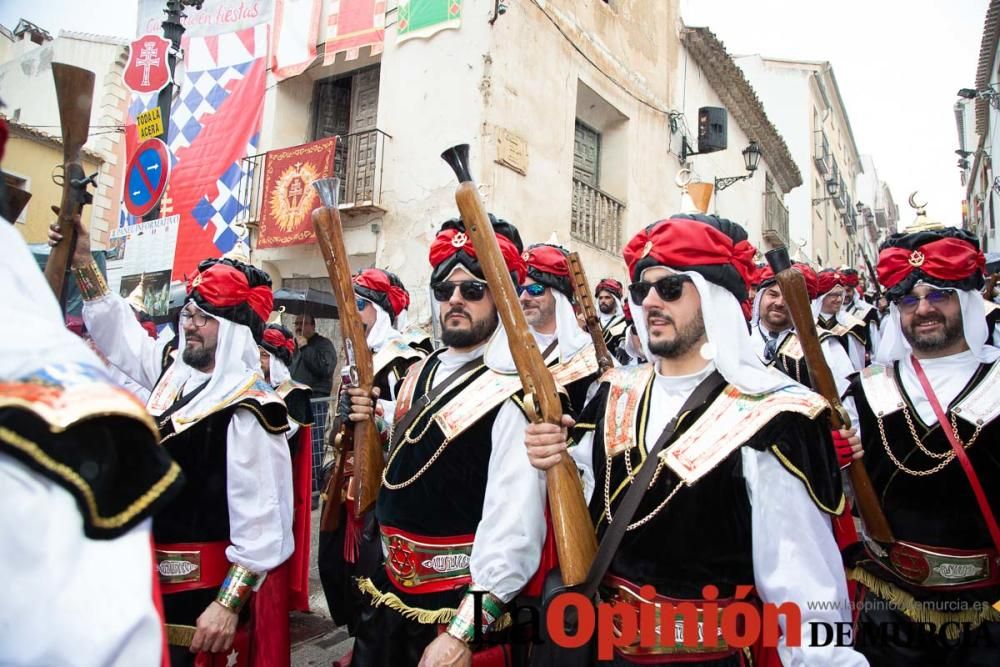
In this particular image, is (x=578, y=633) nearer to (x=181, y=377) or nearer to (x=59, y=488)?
(x=59, y=488)

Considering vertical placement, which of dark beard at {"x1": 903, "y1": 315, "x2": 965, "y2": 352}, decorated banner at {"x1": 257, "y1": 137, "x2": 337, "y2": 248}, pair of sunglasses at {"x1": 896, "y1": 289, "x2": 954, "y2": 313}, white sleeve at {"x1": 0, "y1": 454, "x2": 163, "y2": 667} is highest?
decorated banner at {"x1": 257, "y1": 137, "x2": 337, "y2": 248}

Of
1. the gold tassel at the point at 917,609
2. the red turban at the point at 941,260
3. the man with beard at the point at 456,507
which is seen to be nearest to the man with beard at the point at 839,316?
the red turban at the point at 941,260

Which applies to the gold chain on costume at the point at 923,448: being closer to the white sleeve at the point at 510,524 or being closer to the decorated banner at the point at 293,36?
the white sleeve at the point at 510,524

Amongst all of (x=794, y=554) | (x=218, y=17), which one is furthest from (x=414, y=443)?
(x=218, y=17)

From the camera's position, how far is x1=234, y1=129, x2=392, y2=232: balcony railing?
9.19 m

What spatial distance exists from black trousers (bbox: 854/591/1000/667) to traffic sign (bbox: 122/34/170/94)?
12171 millimetres

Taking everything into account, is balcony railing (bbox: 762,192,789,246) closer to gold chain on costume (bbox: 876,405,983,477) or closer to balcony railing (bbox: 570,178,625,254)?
balcony railing (bbox: 570,178,625,254)

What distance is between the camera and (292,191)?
9711mm

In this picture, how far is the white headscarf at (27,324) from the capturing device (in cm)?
76

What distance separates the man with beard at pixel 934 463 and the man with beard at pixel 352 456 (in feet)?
7.72

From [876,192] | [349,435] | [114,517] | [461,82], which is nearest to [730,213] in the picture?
[461,82]

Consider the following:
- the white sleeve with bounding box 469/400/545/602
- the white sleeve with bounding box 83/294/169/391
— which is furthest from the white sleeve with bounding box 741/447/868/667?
the white sleeve with bounding box 83/294/169/391

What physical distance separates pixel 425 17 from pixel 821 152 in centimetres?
2472

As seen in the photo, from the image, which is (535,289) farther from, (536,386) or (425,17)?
(425,17)
